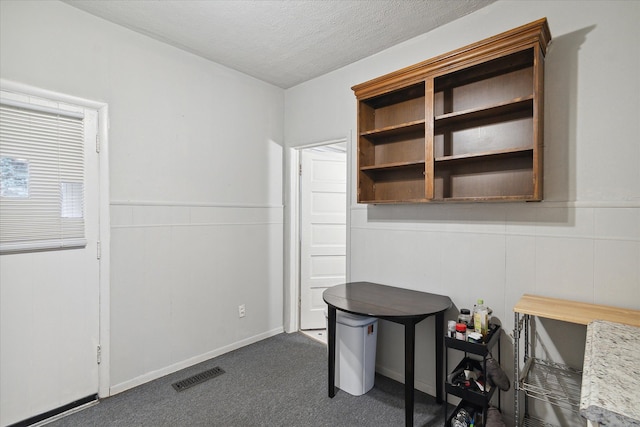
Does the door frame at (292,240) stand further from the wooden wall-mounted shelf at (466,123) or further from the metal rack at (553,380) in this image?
the metal rack at (553,380)

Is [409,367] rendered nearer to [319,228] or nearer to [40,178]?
[319,228]

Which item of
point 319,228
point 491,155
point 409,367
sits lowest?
point 409,367

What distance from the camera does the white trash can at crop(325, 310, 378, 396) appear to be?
7.79 feet

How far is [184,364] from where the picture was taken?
109 inches

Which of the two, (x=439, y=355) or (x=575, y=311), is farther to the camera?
(x=439, y=355)

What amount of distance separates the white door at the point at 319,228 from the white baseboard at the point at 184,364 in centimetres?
51

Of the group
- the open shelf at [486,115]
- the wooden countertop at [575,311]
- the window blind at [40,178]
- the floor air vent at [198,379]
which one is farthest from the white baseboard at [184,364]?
the open shelf at [486,115]

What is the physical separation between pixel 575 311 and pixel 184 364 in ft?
9.19

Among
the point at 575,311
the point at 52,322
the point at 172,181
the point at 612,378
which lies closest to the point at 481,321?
the point at 575,311

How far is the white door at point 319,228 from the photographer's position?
3662 millimetres

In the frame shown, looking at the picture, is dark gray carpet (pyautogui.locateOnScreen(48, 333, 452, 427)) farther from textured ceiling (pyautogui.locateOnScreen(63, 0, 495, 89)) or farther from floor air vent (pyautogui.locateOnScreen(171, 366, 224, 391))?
textured ceiling (pyautogui.locateOnScreen(63, 0, 495, 89))

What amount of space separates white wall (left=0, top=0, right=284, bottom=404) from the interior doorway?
300 millimetres

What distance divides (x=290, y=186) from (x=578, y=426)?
2.88 m

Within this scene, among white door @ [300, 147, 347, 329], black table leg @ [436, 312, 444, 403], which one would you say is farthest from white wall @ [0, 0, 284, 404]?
black table leg @ [436, 312, 444, 403]
